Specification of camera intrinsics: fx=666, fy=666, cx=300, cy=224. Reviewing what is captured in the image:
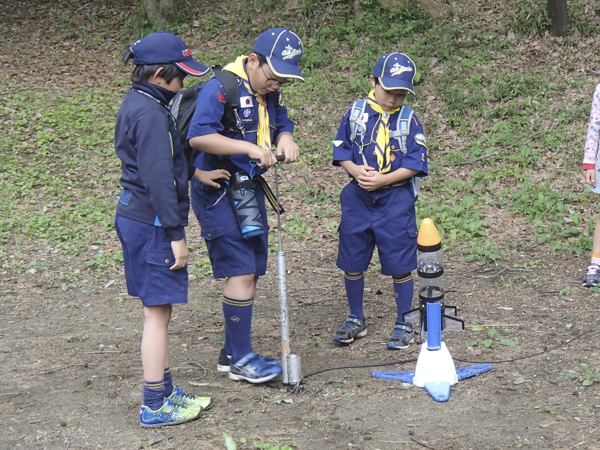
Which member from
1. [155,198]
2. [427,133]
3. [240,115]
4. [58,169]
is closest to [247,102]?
[240,115]

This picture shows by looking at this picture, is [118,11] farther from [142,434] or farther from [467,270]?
[142,434]

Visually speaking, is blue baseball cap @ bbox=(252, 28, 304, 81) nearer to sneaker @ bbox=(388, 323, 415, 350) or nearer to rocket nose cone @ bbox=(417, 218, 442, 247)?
rocket nose cone @ bbox=(417, 218, 442, 247)

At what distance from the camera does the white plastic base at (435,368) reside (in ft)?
12.4

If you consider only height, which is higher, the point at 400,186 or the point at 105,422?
the point at 400,186

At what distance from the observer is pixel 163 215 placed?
3213mm

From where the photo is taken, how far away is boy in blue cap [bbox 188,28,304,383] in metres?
3.63

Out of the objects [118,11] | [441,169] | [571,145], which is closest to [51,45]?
[118,11]

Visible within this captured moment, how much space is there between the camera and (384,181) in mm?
4297

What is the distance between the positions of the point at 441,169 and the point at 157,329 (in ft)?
16.8

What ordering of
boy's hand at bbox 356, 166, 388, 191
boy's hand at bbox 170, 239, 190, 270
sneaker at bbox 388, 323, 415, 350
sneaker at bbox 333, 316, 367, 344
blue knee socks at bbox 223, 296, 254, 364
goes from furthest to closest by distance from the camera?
sneaker at bbox 333, 316, 367, 344
sneaker at bbox 388, 323, 415, 350
boy's hand at bbox 356, 166, 388, 191
blue knee socks at bbox 223, 296, 254, 364
boy's hand at bbox 170, 239, 190, 270

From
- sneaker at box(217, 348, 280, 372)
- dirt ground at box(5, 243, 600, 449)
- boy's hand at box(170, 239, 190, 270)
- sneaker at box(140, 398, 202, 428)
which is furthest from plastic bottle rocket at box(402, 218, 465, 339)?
sneaker at box(140, 398, 202, 428)

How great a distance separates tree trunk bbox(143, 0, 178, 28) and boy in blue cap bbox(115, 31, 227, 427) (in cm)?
935

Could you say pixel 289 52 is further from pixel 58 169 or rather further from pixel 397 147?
pixel 58 169

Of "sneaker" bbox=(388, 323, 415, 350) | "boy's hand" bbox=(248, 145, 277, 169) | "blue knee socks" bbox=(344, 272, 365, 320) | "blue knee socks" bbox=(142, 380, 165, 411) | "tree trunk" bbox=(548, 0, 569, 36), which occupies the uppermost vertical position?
"tree trunk" bbox=(548, 0, 569, 36)
